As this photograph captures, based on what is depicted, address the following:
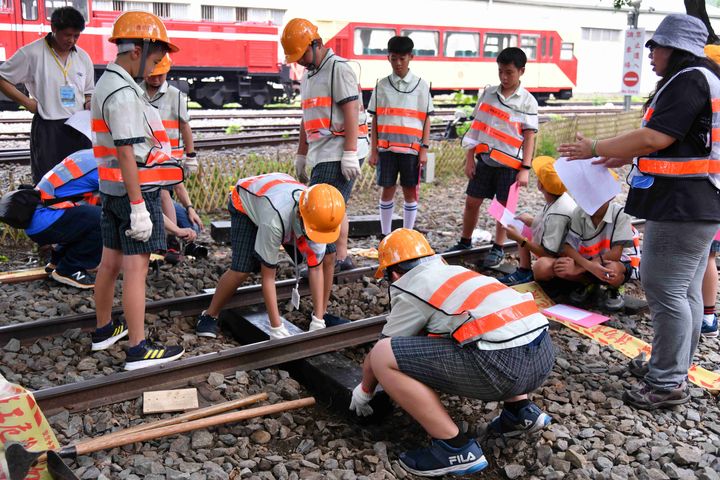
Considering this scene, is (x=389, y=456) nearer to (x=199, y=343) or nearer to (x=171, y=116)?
(x=199, y=343)

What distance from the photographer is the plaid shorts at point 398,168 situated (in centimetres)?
671

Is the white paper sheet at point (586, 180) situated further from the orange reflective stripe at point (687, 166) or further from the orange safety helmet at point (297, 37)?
the orange safety helmet at point (297, 37)

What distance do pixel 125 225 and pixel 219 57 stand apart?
16.1 meters

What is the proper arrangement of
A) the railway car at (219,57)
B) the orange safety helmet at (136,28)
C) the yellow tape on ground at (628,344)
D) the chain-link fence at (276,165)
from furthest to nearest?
the railway car at (219,57) < the chain-link fence at (276,165) < the yellow tape on ground at (628,344) < the orange safety helmet at (136,28)

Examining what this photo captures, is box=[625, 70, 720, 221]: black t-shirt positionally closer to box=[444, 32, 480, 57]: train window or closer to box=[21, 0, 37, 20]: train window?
box=[21, 0, 37, 20]: train window

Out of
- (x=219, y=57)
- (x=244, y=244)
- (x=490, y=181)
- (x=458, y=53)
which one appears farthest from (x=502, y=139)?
(x=458, y=53)

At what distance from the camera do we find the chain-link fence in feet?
27.3

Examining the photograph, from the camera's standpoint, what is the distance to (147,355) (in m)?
4.05

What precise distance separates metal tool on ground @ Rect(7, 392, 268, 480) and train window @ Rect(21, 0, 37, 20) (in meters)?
14.6

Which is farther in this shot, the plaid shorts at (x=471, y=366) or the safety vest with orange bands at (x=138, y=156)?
the safety vest with orange bands at (x=138, y=156)

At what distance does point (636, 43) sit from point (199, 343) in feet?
39.3

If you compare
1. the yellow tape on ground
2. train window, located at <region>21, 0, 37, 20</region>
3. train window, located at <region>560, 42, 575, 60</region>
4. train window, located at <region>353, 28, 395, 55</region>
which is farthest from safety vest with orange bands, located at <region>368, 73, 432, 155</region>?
train window, located at <region>560, 42, 575, 60</region>

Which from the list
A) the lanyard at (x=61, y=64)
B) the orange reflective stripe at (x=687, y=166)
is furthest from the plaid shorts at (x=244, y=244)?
the lanyard at (x=61, y=64)

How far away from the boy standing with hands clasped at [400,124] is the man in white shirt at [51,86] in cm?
269
